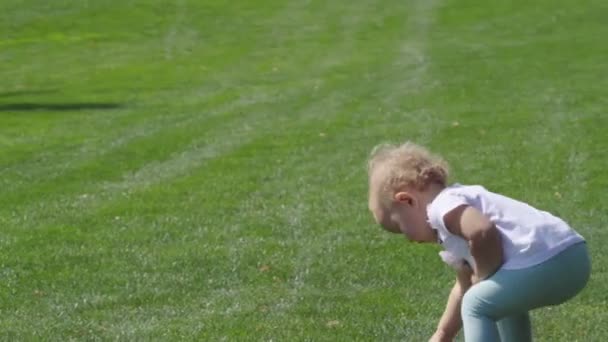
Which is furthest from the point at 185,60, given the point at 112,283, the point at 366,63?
the point at 112,283

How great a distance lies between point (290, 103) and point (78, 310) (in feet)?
35.1

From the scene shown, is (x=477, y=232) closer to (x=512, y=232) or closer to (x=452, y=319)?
(x=512, y=232)

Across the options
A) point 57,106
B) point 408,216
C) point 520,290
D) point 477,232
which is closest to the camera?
point 477,232

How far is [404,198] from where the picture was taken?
15.9ft

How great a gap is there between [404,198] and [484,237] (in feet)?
1.09

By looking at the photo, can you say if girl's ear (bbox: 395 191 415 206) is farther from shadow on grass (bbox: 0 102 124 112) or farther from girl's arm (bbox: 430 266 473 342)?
shadow on grass (bbox: 0 102 124 112)

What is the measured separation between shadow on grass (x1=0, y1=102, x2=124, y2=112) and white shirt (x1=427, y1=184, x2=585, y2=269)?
13.3 metres

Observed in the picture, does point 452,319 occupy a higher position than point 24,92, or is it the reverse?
point 452,319

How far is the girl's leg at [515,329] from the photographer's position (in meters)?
5.16

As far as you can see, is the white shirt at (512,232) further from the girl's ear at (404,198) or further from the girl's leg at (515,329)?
the girl's leg at (515,329)

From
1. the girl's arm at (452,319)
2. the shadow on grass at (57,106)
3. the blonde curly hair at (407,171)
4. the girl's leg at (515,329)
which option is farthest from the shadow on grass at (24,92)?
the blonde curly hair at (407,171)

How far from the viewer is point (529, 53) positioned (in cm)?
2439

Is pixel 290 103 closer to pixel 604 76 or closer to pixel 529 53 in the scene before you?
pixel 604 76

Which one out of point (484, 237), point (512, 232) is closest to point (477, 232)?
point (484, 237)
